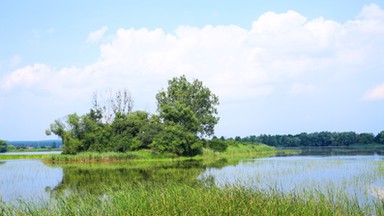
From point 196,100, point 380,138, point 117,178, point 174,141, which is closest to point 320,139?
point 380,138

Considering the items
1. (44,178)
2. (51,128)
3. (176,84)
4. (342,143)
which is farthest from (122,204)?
(342,143)

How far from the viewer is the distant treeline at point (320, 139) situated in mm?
95144

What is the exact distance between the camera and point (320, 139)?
104312 mm

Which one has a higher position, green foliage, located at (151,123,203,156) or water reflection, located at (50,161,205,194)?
green foliage, located at (151,123,203,156)

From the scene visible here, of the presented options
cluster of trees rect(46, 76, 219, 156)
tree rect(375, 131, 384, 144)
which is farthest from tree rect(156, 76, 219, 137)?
tree rect(375, 131, 384, 144)

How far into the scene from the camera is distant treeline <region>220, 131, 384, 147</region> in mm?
95144

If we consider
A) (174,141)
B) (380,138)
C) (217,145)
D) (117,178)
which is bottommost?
(117,178)

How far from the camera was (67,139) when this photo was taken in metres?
49.8

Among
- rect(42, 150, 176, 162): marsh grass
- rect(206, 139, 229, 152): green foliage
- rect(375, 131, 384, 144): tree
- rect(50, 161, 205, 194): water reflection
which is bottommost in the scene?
rect(50, 161, 205, 194): water reflection

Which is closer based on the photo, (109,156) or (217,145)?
(109,156)

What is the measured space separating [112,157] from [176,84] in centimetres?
1745

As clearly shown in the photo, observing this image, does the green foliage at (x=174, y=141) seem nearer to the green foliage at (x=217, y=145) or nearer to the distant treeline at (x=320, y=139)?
the green foliage at (x=217, y=145)

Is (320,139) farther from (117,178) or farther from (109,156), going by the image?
(117,178)

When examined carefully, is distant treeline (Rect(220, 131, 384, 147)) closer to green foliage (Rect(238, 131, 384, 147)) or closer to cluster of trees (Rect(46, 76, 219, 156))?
green foliage (Rect(238, 131, 384, 147))
